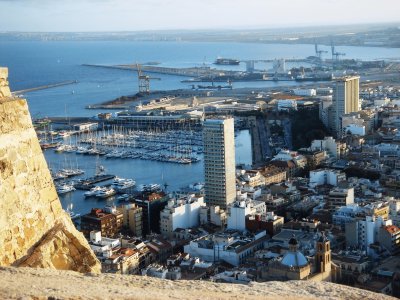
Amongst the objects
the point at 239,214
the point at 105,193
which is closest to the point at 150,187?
the point at 105,193

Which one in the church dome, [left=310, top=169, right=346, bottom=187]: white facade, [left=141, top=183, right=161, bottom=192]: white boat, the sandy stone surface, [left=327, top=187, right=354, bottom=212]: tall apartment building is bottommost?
[left=141, top=183, right=161, bottom=192]: white boat

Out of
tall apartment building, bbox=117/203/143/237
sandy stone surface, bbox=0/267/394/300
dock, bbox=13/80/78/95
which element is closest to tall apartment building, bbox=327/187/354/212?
tall apartment building, bbox=117/203/143/237

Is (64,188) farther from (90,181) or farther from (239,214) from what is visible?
(239,214)

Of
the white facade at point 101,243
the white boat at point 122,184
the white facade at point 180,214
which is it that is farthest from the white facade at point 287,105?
the white facade at point 101,243

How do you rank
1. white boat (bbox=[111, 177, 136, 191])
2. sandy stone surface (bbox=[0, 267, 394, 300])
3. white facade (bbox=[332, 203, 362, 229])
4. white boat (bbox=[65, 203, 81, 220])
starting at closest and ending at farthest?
sandy stone surface (bbox=[0, 267, 394, 300])
white facade (bbox=[332, 203, 362, 229])
white boat (bbox=[65, 203, 81, 220])
white boat (bbox=[111, 177, 136, 191])

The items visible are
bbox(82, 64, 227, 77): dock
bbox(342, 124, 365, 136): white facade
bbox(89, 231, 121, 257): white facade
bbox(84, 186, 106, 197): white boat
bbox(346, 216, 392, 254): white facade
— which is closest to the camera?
bbox(89, 231, 121, 257): white facade

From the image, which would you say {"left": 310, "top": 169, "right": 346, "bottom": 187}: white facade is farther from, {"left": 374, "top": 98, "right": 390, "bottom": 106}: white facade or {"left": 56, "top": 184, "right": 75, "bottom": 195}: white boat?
{"left": 374, "top": 98, "right": 390, "bottom": 106}: white facade

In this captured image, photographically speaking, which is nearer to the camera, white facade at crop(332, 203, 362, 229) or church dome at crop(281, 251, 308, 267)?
church dome at crop(281, 251, 308, 267)

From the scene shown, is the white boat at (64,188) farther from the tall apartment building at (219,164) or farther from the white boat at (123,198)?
the tall apartment building at (219,164)
